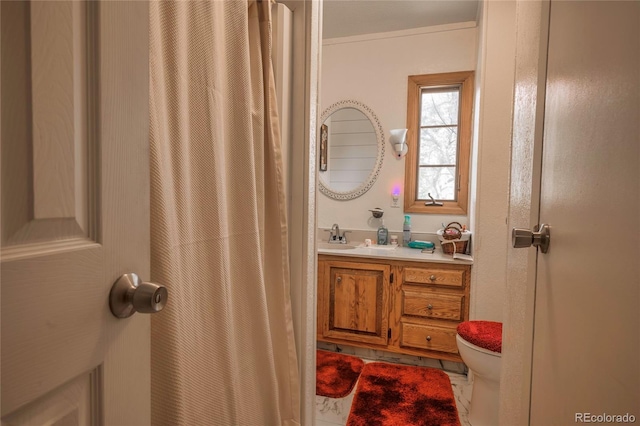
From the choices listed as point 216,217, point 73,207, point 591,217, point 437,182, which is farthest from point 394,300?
point 73,207

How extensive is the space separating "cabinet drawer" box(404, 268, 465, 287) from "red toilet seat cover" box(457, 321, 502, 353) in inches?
15.9

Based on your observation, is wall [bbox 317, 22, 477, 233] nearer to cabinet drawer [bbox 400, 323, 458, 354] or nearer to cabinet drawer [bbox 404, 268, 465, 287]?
cabinet drawer [bbox 404, 268, 465, 287]

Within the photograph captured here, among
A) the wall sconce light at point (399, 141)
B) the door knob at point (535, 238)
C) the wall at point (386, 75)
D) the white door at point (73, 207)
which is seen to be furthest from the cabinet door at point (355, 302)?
the white door at point (73, 207)

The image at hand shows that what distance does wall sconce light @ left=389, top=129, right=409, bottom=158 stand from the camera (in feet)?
9.21

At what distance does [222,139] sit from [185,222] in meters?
0.26

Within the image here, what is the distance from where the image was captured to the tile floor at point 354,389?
6.11 ft

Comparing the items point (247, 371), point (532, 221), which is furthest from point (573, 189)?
point (247, 371)

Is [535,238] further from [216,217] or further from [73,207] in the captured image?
[73,207]

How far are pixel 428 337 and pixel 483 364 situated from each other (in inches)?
25.8

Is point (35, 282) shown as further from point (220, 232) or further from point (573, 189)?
point (573, 189)

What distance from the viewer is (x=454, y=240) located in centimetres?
243

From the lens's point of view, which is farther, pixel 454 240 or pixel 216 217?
pixel 454 240

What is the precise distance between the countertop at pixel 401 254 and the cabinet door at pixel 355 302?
7 centimetres

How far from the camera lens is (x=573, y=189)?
63cm
